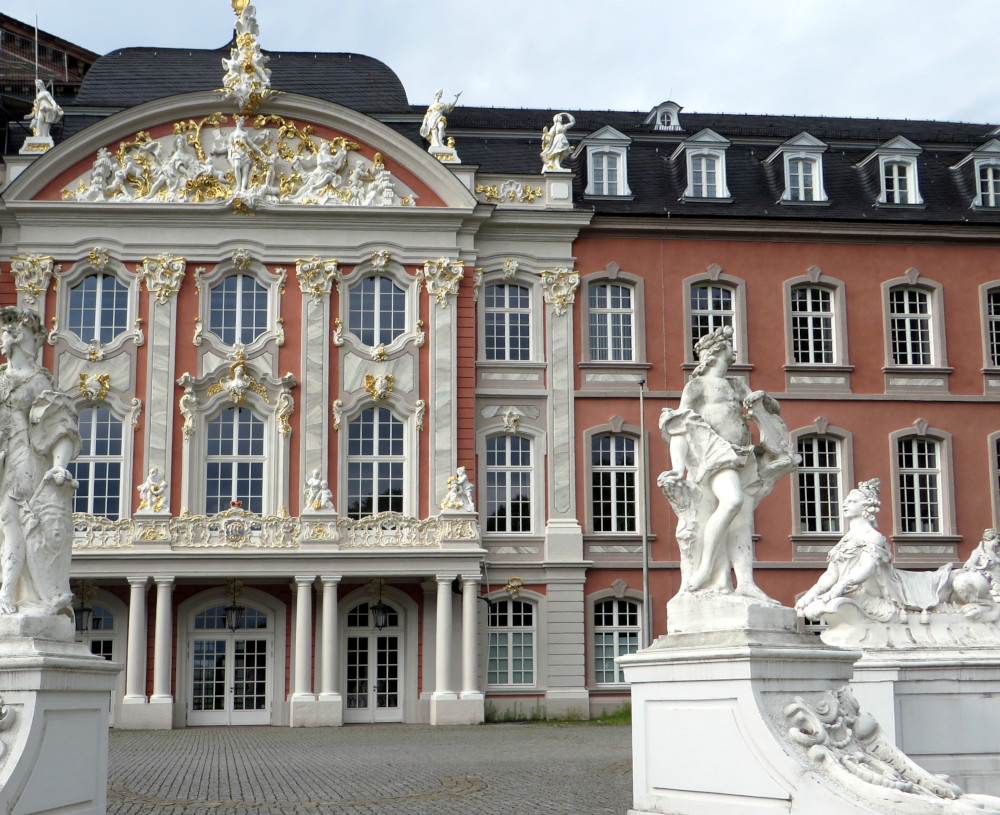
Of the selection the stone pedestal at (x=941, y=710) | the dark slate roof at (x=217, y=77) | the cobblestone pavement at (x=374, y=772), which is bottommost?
the cobblestone pavement at (x=374, y=772)

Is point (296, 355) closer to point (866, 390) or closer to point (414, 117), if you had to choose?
point (414, 117)

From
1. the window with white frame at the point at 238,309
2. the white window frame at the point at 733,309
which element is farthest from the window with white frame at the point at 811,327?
the window with white frame at the point at 238,309

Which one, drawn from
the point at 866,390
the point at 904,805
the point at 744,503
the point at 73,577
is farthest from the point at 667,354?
the point at 904,805

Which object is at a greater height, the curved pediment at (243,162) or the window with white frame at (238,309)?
the curved pediment at (243,162)

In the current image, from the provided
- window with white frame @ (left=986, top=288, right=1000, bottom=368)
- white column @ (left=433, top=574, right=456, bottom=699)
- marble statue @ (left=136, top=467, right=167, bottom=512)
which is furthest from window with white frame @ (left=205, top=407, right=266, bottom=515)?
window with white frame @ (left=986, top=288, right=1000, bottom=368)

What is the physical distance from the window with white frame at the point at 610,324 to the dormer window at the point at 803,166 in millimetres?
4840

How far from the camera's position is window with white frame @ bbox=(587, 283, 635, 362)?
30.4 meters

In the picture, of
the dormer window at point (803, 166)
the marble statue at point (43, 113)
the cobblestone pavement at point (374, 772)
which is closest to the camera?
the cobblestone pavement at point (374, 772)

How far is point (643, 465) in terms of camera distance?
29.7 metres

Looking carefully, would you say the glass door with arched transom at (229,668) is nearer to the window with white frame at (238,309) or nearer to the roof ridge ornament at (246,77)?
the window with white frame at (238,309)

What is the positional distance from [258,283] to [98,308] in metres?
3.35

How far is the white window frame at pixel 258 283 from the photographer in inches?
1137

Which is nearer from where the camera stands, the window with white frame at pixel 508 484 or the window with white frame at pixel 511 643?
the window with white frame at pixel 511 643

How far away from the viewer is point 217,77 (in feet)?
106
